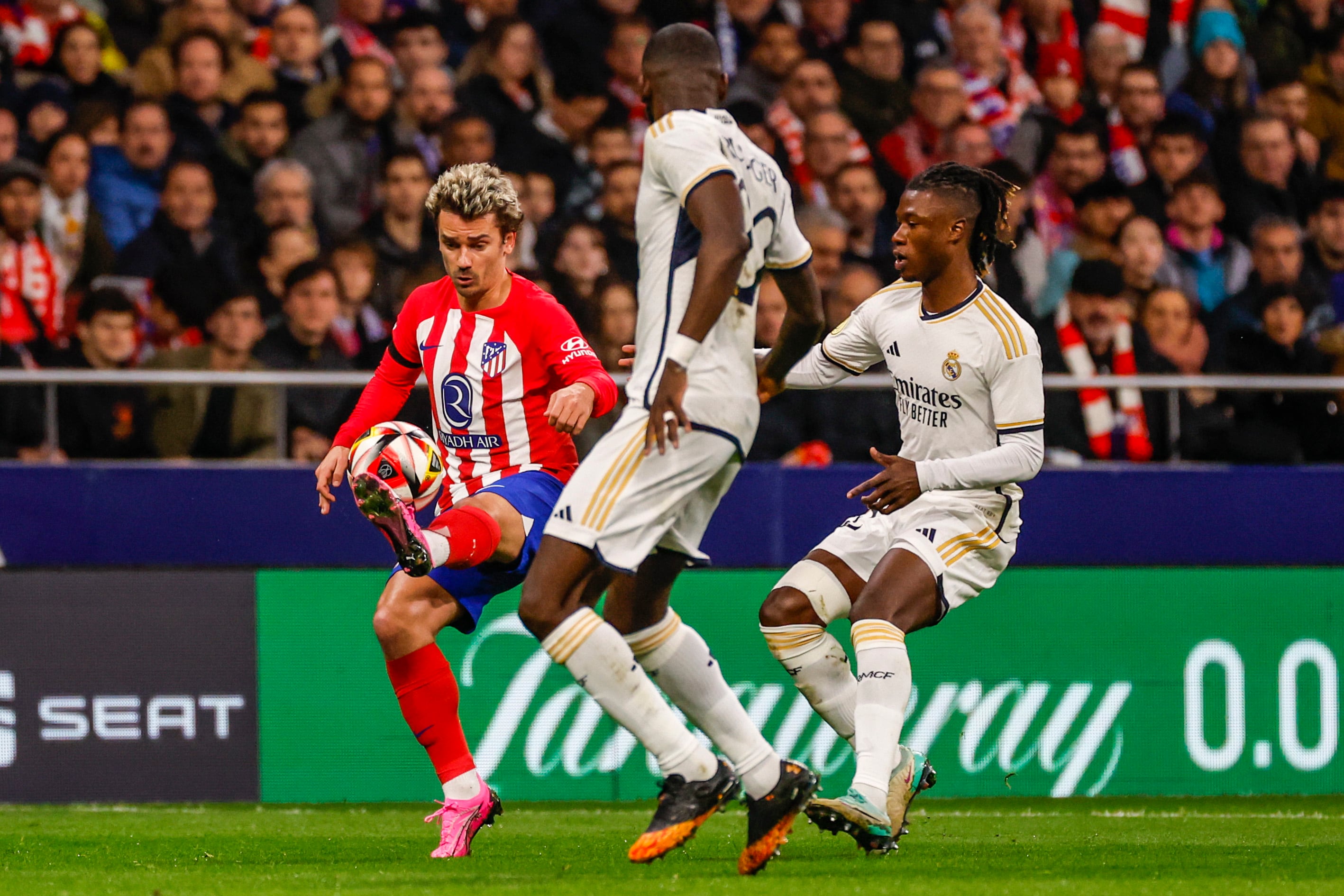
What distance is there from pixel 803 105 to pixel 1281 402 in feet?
10.3

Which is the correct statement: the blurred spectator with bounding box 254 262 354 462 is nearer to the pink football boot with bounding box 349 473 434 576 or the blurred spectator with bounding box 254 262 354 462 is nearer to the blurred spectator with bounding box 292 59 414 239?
the blurred spectator with bounding box 292 59 414 239

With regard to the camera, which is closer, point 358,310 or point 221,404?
point 221,404

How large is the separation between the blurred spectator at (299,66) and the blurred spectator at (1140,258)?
4348 millimetres

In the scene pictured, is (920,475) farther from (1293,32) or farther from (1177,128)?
(1293,32)

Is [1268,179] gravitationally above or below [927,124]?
below

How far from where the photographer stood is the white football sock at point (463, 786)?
18.6 ft

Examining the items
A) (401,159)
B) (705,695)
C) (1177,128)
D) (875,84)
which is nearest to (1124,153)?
(1177,128)

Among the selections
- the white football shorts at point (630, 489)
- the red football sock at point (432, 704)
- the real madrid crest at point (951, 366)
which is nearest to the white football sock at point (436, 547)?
the red football sock at point (432, 704)

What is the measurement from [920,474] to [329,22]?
240 inches

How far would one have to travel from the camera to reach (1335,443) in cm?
898

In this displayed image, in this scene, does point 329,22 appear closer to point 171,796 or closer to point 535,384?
point 171,796

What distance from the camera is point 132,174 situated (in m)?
9.15

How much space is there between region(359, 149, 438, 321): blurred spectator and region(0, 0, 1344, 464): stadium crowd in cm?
2

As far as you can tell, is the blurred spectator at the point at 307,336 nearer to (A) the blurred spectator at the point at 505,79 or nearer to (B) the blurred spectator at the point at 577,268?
(B) the blurred spectator at the point at 577,268
